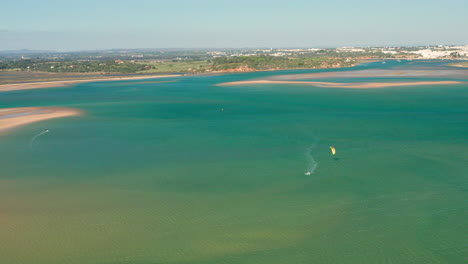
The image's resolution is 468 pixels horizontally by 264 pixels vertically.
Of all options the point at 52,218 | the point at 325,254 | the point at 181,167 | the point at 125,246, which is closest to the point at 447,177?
the point at 325,254

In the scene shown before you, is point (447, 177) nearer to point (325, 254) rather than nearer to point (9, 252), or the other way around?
point (325, 254)

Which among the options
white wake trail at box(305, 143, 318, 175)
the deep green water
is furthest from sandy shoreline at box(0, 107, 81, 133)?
white wake trail at box(305, 143, 318, 175)

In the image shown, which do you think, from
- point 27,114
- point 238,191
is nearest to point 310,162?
point 238,191

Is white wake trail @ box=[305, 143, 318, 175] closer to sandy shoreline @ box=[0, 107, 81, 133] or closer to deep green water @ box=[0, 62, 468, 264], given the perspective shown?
deep green water @ box=[0, 62, 468, 264]

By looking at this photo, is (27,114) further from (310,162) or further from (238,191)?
(310,162)

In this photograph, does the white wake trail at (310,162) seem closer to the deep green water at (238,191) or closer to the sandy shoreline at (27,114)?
the deep green water at (238,191)

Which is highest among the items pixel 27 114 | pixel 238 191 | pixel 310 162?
pixel 27 114
